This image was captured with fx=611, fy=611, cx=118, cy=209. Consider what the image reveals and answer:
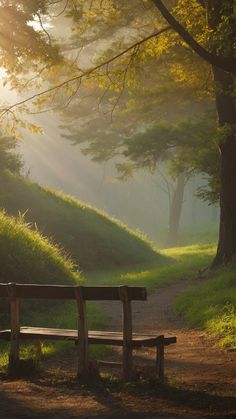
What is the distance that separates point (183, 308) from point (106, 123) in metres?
26.6

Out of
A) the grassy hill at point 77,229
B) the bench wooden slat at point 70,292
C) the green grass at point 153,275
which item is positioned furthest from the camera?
the grassy hill at point 77,229

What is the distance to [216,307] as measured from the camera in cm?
1241

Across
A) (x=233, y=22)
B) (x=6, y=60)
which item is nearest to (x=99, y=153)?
(x=6, y=60)

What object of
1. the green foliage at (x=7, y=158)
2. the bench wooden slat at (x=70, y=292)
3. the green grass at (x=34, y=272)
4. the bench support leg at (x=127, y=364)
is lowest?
the bench support leg at (x=127, y=364)

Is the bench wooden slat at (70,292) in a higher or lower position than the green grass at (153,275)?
lower

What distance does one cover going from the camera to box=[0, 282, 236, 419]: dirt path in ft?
19.1

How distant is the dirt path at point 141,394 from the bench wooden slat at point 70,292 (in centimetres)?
101

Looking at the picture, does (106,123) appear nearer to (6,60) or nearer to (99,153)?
(99,153)

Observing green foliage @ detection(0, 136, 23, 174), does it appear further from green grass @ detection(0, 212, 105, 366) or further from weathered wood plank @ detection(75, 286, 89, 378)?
weathered wood plank @ detection(75, 286, 89, 378)

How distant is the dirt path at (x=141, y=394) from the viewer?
229 inches

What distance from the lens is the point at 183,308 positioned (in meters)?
13.8

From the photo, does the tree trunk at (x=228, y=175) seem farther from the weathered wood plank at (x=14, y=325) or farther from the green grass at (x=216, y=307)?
the weathered wood plank at (x=14, y=325)

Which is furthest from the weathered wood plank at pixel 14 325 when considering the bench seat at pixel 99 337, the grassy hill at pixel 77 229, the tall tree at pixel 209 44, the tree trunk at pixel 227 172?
the grassy hill at pixel 77 229

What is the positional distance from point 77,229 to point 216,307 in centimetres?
1484
